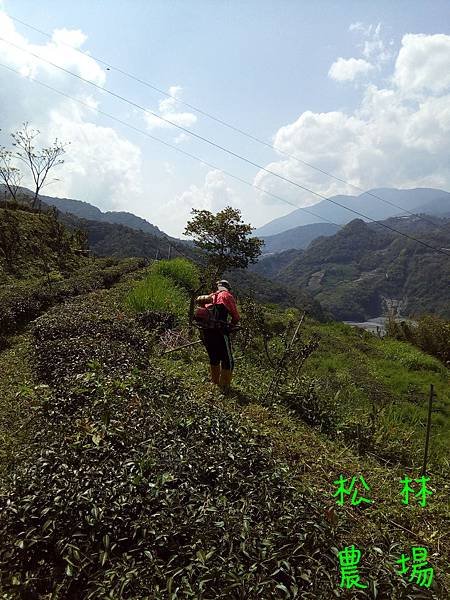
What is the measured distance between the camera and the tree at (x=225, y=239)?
851 inches

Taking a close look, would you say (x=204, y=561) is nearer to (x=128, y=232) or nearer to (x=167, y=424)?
(x=167, y=424)

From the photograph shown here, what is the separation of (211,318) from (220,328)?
198mm

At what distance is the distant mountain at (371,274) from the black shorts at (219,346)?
83.3 meters

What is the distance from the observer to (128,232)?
90000mm

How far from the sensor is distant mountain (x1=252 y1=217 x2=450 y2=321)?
347 ft

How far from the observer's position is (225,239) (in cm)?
2184

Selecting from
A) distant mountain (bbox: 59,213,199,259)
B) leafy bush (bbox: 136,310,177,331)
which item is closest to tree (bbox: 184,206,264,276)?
leafy bush (bbox: 136,310,177,331)

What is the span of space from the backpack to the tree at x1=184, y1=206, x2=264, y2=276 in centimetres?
1505

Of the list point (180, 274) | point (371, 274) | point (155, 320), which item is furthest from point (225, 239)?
point (371, 274)

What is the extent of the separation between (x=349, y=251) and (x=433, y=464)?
155485 mm

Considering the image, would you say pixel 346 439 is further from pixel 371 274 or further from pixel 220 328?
pixel 371 274

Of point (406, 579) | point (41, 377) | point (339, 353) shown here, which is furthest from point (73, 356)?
point (339, 353)

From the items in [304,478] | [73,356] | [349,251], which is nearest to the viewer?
[304,478]

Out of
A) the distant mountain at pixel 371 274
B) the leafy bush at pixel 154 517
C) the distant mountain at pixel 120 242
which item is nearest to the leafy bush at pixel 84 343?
the leafy bush at pixel 154 517
